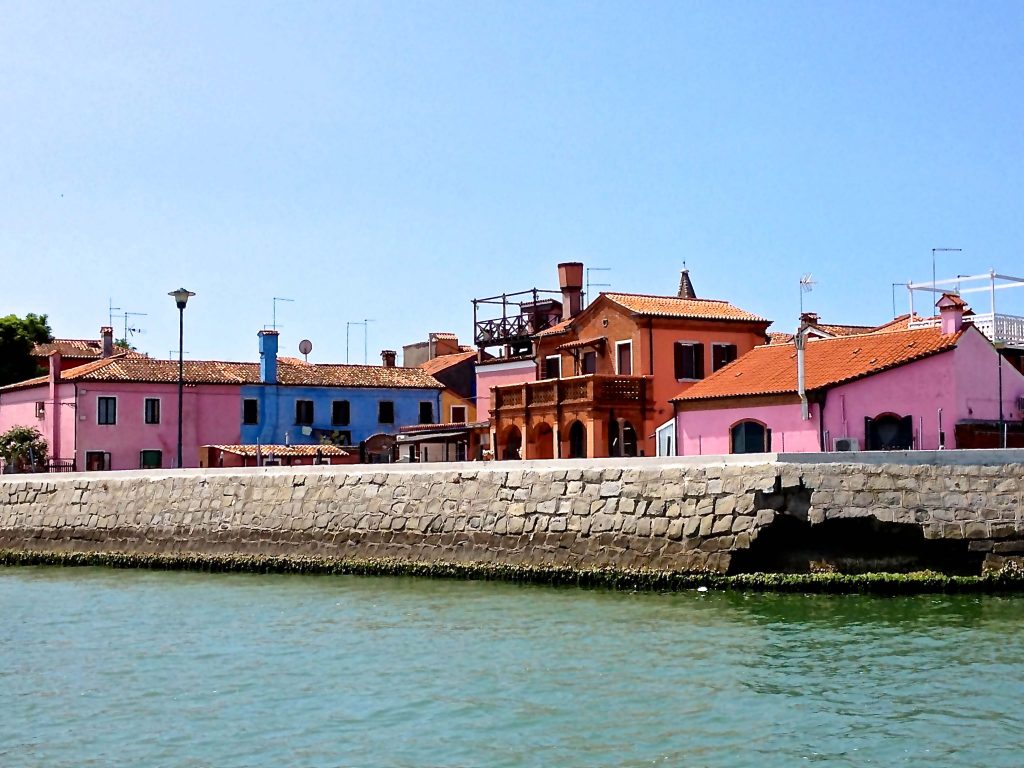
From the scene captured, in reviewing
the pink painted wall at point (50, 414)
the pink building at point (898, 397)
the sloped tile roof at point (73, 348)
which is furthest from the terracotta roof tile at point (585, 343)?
the sloped tile roof at point (73, 348)

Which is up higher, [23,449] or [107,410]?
[107,410]

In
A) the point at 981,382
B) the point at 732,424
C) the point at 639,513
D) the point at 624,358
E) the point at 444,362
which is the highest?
the point at 444,362

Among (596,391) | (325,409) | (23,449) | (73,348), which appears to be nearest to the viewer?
(596,391)

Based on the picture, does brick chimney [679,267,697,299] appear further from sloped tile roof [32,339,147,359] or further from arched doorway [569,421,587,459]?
sloped tile roof [32,339,147,359]

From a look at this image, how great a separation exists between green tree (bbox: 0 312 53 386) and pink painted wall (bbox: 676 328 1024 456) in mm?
46944

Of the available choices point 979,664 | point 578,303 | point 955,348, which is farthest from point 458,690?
point 578,303

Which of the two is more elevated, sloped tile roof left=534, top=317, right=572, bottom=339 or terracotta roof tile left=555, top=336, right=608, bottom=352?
sloped tile roof left=534, top=317, right=572, bottom=339

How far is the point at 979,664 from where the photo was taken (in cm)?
1770

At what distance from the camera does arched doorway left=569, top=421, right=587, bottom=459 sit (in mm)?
44844

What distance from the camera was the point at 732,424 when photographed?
127ft

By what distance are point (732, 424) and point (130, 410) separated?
2939 centimetres

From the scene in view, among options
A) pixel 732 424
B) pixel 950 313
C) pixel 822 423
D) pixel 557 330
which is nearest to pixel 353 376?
pixel 557 330

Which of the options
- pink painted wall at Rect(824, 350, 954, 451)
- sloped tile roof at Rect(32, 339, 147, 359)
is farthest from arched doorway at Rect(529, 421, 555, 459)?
sloped tile roof at Rect(32, 339, 147, 359)

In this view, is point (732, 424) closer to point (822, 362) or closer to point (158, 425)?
point (822, 362)
